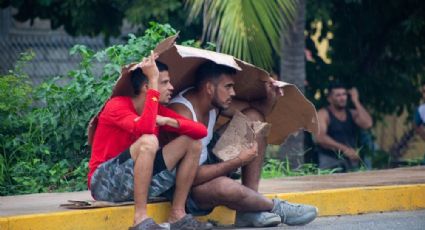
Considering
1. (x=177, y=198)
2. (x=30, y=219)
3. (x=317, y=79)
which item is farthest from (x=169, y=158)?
(x=317, y=79)

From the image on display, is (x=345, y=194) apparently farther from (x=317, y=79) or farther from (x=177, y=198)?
(x=317, y=79)

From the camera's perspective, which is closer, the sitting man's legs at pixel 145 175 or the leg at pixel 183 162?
the sitting man's legs at pixel 145 175

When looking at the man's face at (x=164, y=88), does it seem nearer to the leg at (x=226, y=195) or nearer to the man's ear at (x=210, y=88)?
the man's ear at (x=210, y=88)

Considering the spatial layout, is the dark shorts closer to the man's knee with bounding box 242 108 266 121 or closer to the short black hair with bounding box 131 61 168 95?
the man's knee with bounding box 242 108 266 121

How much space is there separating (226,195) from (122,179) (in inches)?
26.5

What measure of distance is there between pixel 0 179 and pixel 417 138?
27.7 feet

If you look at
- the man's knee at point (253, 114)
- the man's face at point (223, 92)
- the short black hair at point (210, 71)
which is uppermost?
the short black hair at point (210, 71)

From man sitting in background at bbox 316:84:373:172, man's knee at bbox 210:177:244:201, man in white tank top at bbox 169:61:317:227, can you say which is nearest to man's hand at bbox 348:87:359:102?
man sitting in background at bbox 316:84:373:172

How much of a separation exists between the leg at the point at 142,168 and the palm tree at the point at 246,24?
11.4 feet

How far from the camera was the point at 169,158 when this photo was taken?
768cm

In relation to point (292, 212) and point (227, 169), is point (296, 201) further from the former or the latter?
point (227, 169)

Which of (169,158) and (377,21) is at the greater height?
(377,21)

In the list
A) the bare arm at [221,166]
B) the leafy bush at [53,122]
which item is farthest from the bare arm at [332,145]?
the bare arm at [221,166]

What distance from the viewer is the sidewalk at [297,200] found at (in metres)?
7.71
